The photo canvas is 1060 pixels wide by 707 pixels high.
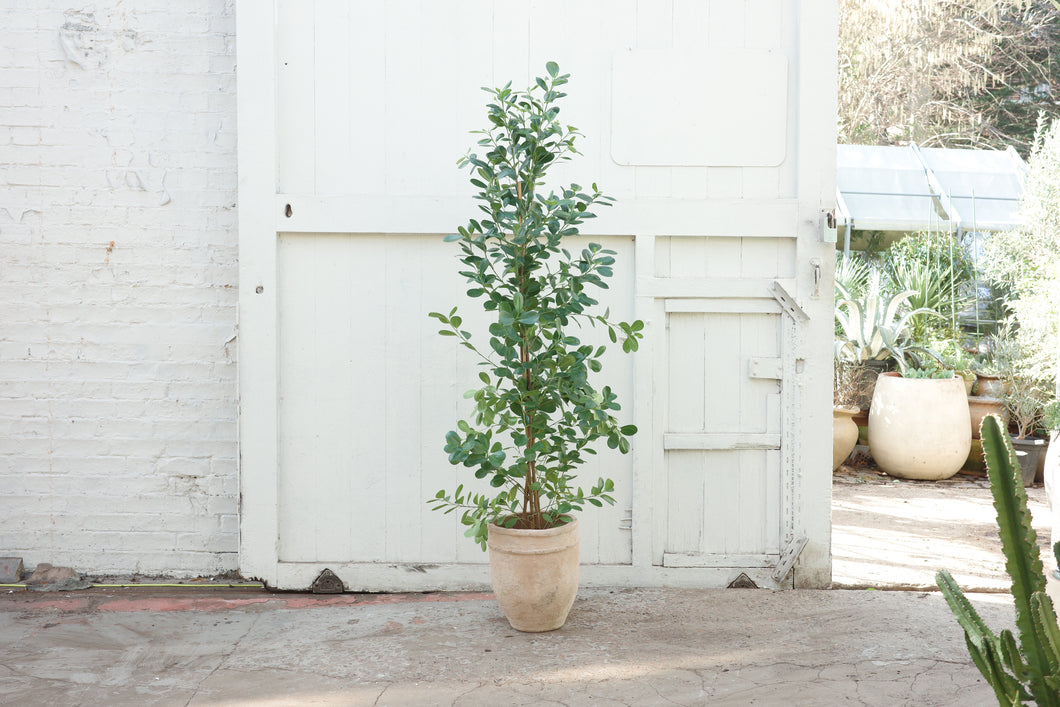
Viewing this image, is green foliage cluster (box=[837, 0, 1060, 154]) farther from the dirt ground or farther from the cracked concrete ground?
the cracked concrete ground

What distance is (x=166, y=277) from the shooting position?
3.39 metres

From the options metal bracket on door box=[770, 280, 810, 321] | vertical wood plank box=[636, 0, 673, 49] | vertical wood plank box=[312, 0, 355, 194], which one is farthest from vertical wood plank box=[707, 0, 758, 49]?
vertical wood plank box=[312, 0, 355, 194]

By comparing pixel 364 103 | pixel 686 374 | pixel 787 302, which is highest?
pixel 364 103

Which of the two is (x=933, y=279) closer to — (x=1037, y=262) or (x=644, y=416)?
(x=1037, y=262)

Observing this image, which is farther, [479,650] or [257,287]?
[257,287]

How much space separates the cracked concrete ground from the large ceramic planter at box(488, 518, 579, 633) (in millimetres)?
67

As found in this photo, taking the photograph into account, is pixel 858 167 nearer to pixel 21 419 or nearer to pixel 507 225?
pixel 507 225

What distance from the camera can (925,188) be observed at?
7.74 meters

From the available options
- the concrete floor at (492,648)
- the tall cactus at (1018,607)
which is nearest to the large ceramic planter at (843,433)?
the concrete floor at (492,648)

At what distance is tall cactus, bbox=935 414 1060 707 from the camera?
1.70 m

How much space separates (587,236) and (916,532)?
7.32 feet

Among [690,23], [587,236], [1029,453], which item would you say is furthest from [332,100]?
[1029,453]

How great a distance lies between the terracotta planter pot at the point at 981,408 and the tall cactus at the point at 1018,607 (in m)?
4.23

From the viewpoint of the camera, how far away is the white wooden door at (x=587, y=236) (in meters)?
3.25
